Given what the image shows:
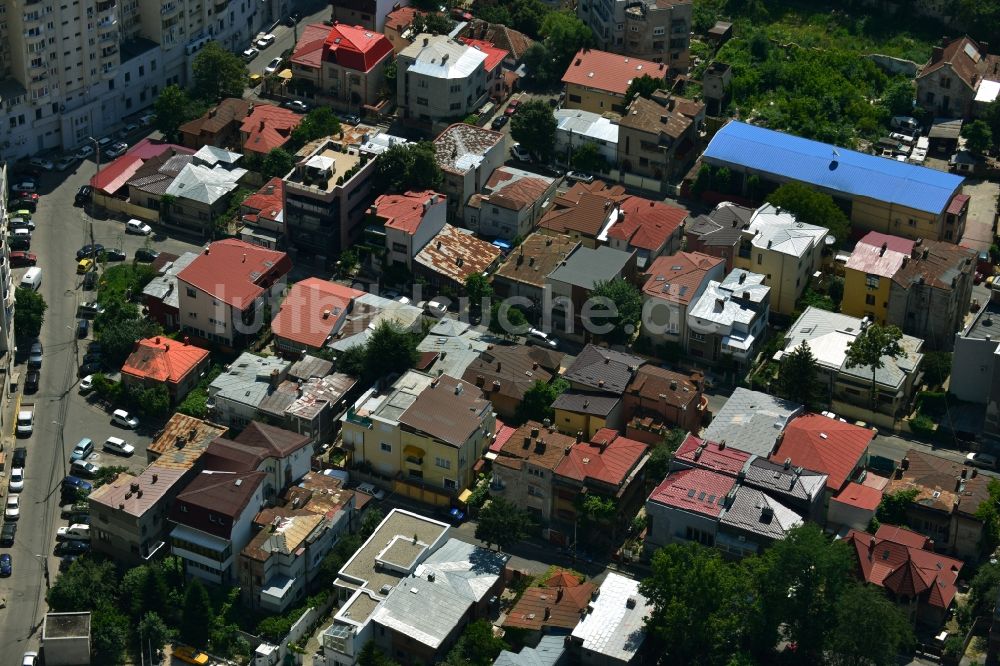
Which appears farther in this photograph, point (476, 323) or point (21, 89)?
point (21, 89)

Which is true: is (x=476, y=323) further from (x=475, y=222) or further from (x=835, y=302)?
(x=835, y=302)

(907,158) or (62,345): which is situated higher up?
(907,158)

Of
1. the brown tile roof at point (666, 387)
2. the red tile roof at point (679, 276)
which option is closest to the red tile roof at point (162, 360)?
the brown tile roof at point (666, 387)

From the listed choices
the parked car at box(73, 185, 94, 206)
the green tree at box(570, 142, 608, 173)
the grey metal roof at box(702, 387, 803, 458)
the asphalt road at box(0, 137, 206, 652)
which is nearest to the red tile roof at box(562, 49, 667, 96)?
the green tree at box(570, 142, 608, 173)

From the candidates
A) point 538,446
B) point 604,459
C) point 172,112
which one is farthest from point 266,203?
point 604,459

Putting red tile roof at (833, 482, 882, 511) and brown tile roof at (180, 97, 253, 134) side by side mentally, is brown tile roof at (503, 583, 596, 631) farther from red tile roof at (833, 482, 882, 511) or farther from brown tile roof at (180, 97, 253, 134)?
brown tile roof at (180, 97, 253, 134)

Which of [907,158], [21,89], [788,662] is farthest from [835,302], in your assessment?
[21,89]

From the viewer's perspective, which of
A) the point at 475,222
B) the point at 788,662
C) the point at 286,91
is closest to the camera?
the point at 788,662
